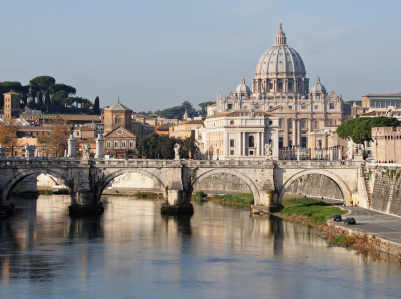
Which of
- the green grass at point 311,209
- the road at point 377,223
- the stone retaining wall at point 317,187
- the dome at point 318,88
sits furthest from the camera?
the dome at point 318,88

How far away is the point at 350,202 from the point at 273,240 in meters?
12.6

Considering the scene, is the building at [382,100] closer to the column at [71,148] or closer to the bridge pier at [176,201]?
the column at [71,148]

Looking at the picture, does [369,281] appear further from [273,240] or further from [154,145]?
[154,145]

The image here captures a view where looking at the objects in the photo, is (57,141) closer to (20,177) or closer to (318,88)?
(20,177)

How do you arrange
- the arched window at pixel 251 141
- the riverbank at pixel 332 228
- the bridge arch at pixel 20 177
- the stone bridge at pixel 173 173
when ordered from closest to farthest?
the riverbank at pixel 332 228 < the bridge arch at pixel 20 177 < the stone bridge at pixel 173 173 < the arched window at pixel 251 141

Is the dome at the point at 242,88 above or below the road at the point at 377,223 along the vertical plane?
above

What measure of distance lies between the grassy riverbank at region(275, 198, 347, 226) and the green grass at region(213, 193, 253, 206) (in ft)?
23.3

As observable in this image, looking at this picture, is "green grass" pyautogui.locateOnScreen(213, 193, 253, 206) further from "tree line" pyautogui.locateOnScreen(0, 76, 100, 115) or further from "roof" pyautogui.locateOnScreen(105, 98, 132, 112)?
"tree line" pyautogui.locateOnScreen(0, 76, 100, 115)

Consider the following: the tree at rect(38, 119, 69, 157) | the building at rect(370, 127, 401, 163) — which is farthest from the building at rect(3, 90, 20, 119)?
the building at rect(370, 127, 401, 163)

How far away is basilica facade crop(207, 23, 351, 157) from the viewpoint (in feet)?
449

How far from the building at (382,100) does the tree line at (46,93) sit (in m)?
55.5

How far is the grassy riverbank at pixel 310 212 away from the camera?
152ft

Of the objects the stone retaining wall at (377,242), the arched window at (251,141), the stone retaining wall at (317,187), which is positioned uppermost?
the arched window at (251,141)

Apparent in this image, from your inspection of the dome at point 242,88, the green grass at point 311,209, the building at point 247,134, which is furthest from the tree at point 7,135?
the dome at point 242,88
